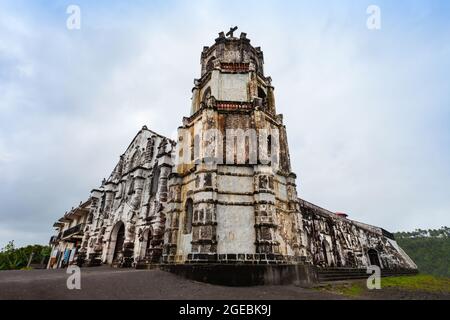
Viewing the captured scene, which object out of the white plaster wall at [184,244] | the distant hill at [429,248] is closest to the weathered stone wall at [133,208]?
the white plaster wall at [184,244]

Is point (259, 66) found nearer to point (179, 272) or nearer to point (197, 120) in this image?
point (197, 120)

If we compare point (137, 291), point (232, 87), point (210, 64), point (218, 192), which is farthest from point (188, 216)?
point (210, 64)

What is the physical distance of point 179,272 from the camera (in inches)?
400

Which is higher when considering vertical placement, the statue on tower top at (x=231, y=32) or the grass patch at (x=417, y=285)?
the statue on tower top at (x=231, y=32)

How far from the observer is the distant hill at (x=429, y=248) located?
5215cm

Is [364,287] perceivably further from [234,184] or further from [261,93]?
[261,93]

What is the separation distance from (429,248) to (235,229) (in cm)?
7011

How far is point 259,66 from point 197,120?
6.67m

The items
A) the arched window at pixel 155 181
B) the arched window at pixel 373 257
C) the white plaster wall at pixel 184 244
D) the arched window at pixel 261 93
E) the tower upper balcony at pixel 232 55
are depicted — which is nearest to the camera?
the white plaster wall at pixel 184 244

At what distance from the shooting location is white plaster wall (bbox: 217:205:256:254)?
1064 centimetres

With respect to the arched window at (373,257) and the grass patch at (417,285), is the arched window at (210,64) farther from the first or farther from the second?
the arched window at (373,257)

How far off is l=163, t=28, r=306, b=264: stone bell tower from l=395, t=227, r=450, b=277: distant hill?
57047 millimetres

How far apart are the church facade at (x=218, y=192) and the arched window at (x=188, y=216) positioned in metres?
0.05

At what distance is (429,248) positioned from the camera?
2323 inches
